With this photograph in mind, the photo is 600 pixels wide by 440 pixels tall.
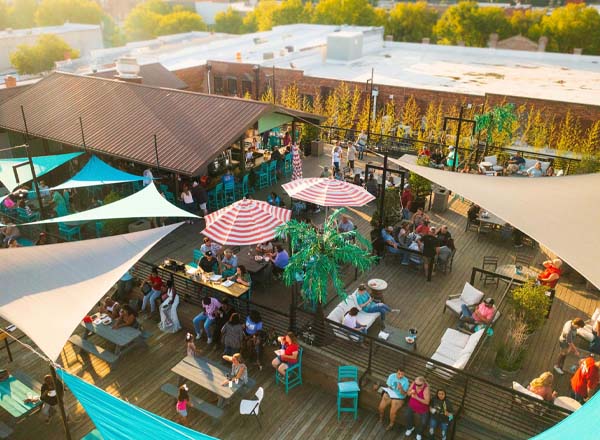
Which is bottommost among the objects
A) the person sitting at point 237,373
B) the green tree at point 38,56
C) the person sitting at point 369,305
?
the green tree at point 38,56

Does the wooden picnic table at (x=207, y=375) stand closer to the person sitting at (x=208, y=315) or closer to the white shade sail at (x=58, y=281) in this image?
the person sitting at (x=208, y=315)

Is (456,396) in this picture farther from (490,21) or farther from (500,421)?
(490,21)

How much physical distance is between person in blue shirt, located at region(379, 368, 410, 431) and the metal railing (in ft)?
1.51

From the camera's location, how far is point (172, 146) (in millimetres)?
15539

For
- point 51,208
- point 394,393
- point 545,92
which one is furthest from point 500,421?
point 545,92

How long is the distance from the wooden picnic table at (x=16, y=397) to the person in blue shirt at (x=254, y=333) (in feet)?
12.7

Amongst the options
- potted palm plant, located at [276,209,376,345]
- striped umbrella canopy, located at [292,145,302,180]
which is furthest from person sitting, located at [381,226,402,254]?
striped umbrella canopy, located at [292,145,302,180]

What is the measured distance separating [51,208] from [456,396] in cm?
1345

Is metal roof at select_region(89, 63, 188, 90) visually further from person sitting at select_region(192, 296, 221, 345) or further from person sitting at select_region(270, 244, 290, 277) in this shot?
person sitting at select_region(192, 296, 221, 345)

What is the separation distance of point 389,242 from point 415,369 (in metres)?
4.27

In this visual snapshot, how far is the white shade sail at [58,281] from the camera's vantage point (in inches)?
294

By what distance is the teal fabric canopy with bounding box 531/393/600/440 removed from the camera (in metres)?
5.15

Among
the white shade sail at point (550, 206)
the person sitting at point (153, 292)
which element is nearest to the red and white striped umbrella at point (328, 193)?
the white shade sail at point (550, 206)

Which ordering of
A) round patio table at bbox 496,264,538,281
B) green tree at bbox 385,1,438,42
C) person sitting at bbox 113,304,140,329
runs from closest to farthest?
person sitting at bbox 113,304,140,329 < round patio table at bbox 496,264,538,281 < green tree at bbox 385,1,438,42
